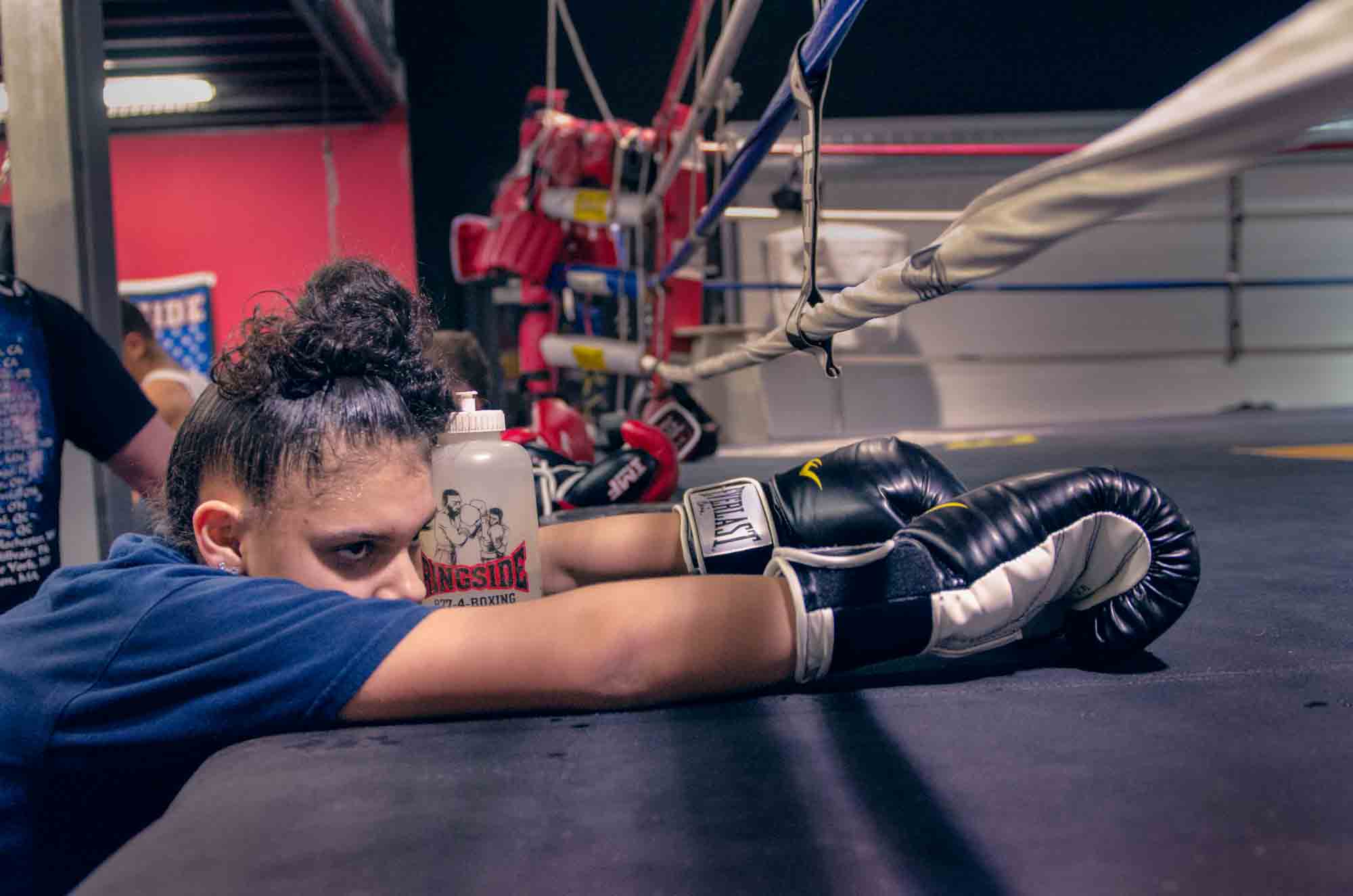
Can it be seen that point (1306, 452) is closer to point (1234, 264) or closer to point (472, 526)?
point (1234, 264)

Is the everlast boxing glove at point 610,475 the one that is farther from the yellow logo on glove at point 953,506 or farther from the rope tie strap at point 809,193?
the yellow logo on glove at point 953,506

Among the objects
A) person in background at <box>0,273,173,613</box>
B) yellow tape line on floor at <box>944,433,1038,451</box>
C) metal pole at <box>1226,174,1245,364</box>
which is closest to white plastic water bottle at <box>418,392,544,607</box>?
person in background at <box>0,273,173,613</box>

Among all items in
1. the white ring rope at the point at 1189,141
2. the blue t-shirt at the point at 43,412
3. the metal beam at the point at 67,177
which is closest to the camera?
the white ring rope at the point at 1189,141

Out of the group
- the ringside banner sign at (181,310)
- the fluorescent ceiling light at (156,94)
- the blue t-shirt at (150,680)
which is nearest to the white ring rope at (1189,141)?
the blue t-shirt at (150,680)

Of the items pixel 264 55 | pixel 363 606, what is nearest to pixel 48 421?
pixel 363 606

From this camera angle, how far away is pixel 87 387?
124 centimetres

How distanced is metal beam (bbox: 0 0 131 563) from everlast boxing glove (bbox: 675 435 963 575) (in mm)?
1135

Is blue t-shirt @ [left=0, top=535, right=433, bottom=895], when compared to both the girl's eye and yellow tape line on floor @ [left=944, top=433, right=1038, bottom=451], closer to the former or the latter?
Result: the girl's eye

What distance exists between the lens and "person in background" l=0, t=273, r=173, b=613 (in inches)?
44.8

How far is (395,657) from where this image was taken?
1.96ft

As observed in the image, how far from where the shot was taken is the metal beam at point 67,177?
1518 millimetres

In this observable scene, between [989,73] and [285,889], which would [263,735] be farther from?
[989,73]

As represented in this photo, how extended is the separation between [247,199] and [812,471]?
4.87 meters

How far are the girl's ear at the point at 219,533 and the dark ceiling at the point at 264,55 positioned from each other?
3344 mm
